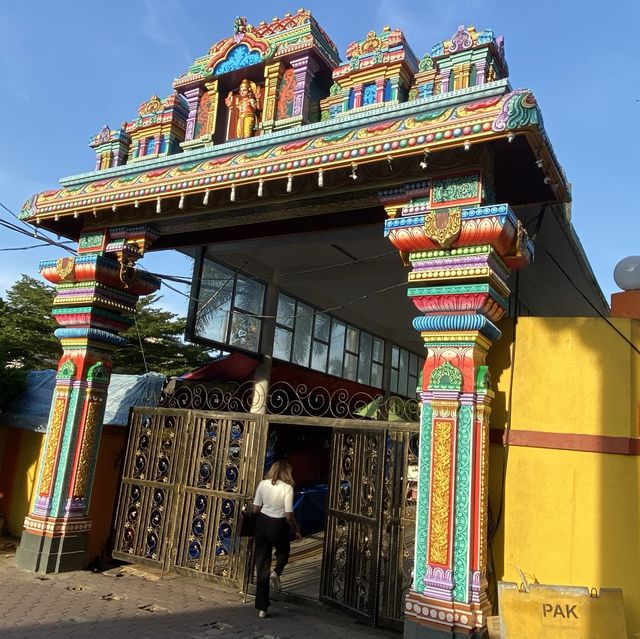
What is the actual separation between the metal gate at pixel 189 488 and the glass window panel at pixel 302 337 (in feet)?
15.6

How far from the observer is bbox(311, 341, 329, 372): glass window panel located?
12.1 m

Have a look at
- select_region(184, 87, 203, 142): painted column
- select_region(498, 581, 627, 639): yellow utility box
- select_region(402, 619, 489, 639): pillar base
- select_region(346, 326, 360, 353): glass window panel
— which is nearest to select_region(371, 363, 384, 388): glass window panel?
select_region(346, 326, 360, 353): glass window panel

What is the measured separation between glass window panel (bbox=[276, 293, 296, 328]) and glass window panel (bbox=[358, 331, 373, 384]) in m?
2.56

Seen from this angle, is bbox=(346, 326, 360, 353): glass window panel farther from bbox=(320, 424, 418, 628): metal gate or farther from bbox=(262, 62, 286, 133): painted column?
bbox=(320, 424, 418, 628): metal gate

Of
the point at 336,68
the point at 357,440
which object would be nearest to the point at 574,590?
the point at 357,440

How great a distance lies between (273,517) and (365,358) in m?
8.40

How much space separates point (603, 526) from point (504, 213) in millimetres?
2502

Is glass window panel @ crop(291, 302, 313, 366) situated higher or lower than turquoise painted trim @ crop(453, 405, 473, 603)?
higher

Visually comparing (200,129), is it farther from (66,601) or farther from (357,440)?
(66,601)

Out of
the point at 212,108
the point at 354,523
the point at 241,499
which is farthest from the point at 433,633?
the point at 212,108

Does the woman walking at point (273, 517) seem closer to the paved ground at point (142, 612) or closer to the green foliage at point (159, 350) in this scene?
the paved ground at point (142, 612)

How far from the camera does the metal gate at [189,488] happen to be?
629 centimetres

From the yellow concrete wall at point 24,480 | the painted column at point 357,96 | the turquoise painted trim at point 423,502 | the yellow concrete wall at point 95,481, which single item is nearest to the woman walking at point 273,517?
the turquoise painted trim at point 423,502

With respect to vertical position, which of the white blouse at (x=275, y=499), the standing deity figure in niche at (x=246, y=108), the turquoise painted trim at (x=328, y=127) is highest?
the standing deity figure in niche at (x=246, y=108)
